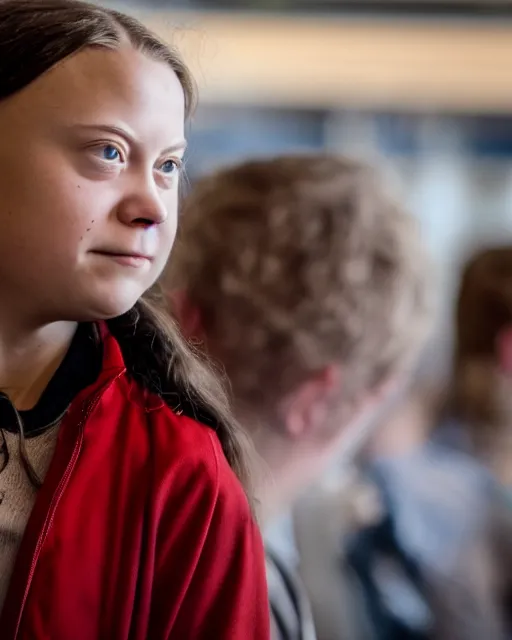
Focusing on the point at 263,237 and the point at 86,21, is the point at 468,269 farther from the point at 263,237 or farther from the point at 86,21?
the point at 86,21

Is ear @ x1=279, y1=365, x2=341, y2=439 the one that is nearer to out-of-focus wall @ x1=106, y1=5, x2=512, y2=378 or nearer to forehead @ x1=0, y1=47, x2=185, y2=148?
forehead @ x1=0, y1=47, x2=185, y2=148

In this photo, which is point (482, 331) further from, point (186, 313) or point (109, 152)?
point (109, 152)

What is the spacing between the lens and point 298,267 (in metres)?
0.60

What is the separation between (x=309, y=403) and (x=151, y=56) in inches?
11.0

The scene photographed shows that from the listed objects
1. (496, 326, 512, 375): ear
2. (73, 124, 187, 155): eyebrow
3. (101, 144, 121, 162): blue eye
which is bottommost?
(496, 326, 512, 375): ear

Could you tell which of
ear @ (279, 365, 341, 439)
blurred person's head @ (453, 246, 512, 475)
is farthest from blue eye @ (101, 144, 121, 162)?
blurred person's head @ (453, 246, 512, 475)

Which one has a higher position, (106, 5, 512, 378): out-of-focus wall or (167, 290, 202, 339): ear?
(106, 5, 512, 378): out-of-focus wall

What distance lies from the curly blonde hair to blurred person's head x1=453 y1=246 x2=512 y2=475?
481mm

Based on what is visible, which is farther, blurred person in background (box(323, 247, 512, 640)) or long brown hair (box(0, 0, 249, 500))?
blurred person in background (box(323, 247, 512, 640))

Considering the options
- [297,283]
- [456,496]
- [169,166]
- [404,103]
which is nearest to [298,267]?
[297,283]

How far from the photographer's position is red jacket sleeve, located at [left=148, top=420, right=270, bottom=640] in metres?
0.41

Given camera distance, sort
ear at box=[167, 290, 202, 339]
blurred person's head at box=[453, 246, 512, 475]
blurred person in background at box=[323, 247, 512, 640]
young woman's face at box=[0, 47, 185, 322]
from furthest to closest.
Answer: blurred person's head at box=[453, 246, 512, 475] → blurred person in background at box=[323, 247, 512, 640] → ear at box=[167, 290, 202, 339] → young woman's face at box=[0, 47, 185, 322]

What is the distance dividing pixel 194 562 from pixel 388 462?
0.60 m

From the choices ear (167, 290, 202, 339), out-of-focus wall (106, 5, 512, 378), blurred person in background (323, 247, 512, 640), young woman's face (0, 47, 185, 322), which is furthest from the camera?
out-of-focus wall (106, 5, 512, 378)
